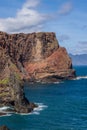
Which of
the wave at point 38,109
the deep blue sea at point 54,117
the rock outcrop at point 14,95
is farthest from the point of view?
the rock outcrop at point 14,95

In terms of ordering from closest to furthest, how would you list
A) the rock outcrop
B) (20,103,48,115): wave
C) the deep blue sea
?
the deep blue sea → (20,103,48,115): wave → the rock outcrop

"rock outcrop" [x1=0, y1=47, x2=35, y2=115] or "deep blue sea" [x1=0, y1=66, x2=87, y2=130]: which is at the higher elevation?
"rock outcrop" [x1=0, y1=47, x2=35, y2=115]

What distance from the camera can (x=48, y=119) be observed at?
11794 cm

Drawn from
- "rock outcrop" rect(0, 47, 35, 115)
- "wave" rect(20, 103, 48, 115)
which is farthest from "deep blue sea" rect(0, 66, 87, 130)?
"rock outcrop" rect(0, 47, 35, 115)

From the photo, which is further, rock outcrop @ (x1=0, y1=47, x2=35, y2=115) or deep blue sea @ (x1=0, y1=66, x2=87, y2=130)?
rock outcrop @ (x1=0, y1=47, x2=35, y2=115)

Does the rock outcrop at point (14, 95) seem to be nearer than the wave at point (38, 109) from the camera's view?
No

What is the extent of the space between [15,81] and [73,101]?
35.0m

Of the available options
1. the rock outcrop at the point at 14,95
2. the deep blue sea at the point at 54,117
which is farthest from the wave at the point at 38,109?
the rock outcrop at the point at 14,95

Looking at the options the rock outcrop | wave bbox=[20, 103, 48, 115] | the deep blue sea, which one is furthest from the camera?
the rock outcrop

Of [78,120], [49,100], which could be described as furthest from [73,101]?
[78,120]

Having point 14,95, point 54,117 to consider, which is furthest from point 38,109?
point 54,117

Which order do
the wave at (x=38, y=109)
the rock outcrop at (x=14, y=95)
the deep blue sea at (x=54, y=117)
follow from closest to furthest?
1. the deep blue sea at (x=54, y=117)
2. the wave at (x=38, y=109)
3. the rock outcrop at (x=14, y=95)

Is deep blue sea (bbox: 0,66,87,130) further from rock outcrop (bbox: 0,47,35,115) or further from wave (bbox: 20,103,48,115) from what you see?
rock outcrop (bbox: 0,47,35,115)

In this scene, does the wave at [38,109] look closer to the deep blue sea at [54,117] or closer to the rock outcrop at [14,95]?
the deep blue sea at [54,117]
